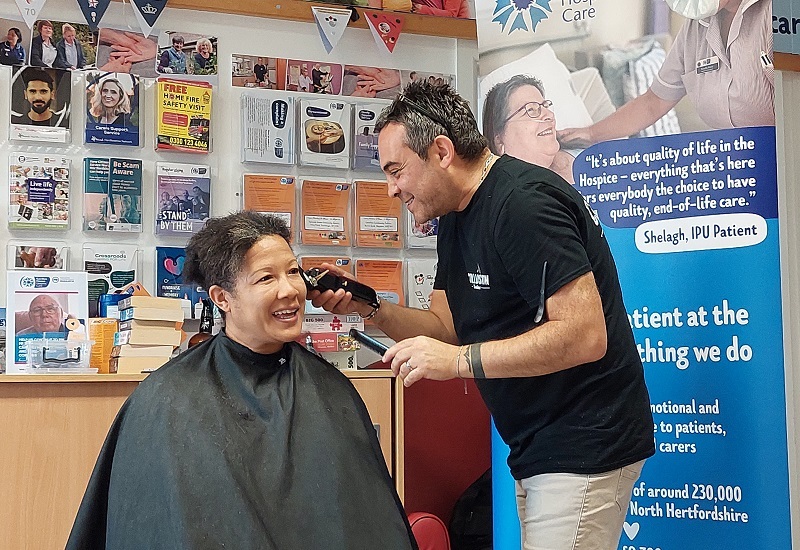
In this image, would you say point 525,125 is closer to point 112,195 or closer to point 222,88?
point 222,88

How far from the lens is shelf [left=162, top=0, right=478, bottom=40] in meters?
3.32

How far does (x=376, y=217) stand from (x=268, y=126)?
0.53 metres

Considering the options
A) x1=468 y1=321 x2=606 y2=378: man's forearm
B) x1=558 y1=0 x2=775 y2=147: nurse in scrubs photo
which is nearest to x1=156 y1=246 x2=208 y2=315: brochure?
x1=558 y1=0 x2=775 y2=147: nurse in scrubs photo

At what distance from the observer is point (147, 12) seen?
10.5 feet

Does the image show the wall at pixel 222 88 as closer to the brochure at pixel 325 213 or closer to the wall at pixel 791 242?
the brochure at pixel 325 213

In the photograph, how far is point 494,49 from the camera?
2.98m

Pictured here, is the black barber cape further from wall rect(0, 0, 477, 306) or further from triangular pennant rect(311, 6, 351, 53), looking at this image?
triangular pennant rect(311, 6, 351, 53)

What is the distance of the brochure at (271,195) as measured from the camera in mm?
3354

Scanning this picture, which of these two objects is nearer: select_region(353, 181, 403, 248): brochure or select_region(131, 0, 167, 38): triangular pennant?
select_region(131, 0, 167, 38): triangular pennant

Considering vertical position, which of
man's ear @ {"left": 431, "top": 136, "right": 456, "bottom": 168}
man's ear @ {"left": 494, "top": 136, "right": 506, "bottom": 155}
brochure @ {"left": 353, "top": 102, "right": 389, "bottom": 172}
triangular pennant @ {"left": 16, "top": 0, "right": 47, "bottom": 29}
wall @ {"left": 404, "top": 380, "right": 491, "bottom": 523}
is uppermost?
triangular pennant @ {"left": 16, "top": 0, "right": 47, "bottom": 29}

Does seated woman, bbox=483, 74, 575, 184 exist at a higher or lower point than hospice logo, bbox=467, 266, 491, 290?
higher

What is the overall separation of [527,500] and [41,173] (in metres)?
2.06

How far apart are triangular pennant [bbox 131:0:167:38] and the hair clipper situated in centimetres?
148

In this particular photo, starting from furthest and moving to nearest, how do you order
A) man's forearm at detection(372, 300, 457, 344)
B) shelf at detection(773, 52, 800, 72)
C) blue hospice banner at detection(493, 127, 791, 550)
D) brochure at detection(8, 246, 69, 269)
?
shelf at detection(773, 52, 800, 72)
brochure at detection(8, 246, 69, 269)
blue hospice banner at detection(493, 127, 791, 550)
man's forearm at detection(372, 300, 457, 344)
